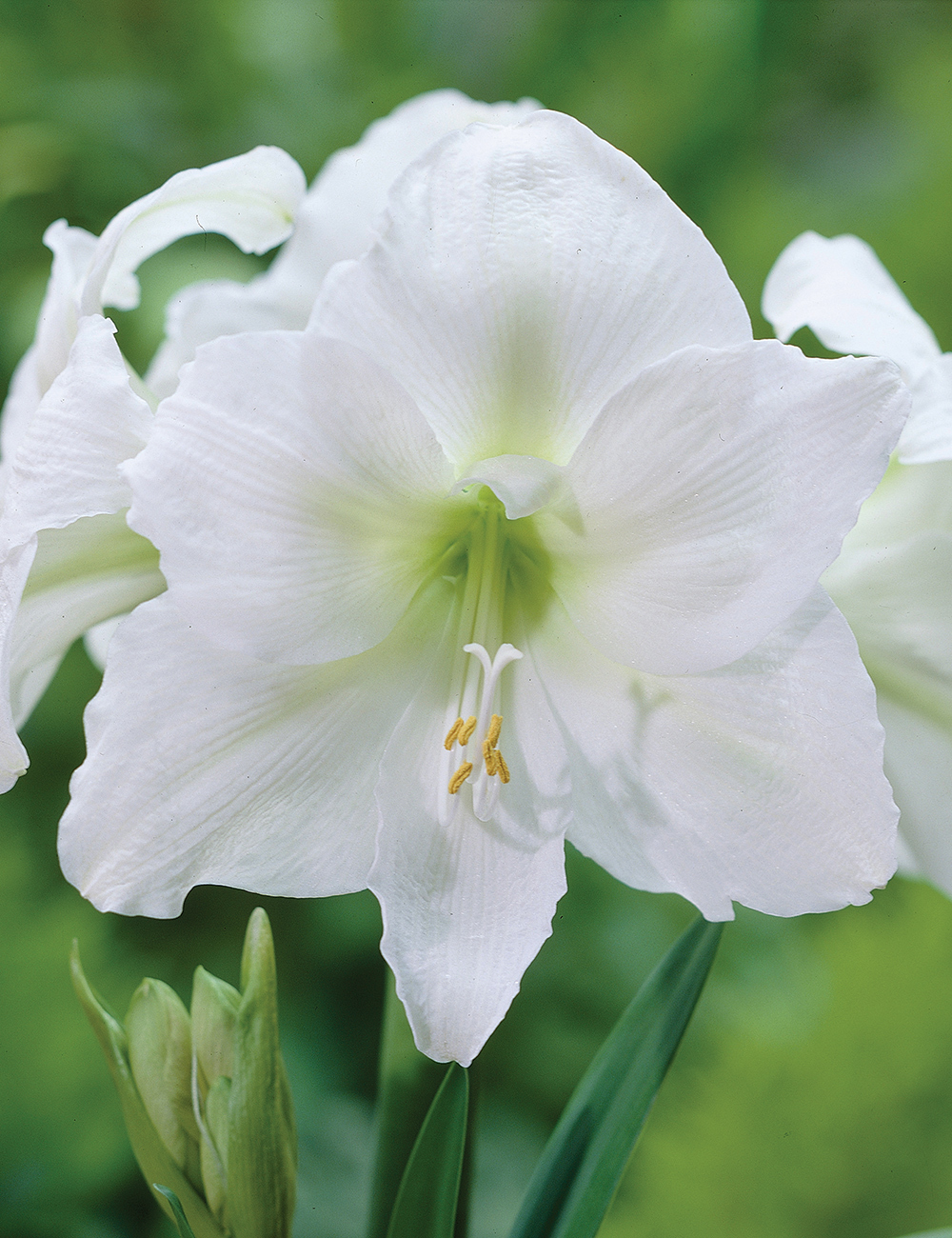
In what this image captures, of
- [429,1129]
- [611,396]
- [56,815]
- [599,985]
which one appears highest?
[611,396]

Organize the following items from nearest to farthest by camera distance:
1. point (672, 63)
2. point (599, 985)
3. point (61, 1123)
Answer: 1. point (61, 1123)
2. point (599, 985)
3. point (672, 63)

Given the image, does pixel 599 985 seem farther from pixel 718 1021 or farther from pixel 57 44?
pixel 57 44

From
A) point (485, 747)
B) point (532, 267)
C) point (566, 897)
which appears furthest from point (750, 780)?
point (566, 897)

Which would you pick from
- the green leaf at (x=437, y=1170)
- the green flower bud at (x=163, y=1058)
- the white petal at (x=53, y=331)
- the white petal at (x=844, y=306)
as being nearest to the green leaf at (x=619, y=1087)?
the green leaf at (x=437, y=1170)

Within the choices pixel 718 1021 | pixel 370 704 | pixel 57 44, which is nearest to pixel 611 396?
pixel 370 704

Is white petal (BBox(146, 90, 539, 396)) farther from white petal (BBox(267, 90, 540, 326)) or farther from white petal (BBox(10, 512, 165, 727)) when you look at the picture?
white petal (BBox(10, 512, 165, 727))

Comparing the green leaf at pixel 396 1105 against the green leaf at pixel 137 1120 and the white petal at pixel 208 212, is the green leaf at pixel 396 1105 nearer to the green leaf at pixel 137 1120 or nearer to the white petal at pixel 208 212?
the green leaf at pixel 137 1120

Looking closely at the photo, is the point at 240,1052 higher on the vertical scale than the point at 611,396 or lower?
lower
